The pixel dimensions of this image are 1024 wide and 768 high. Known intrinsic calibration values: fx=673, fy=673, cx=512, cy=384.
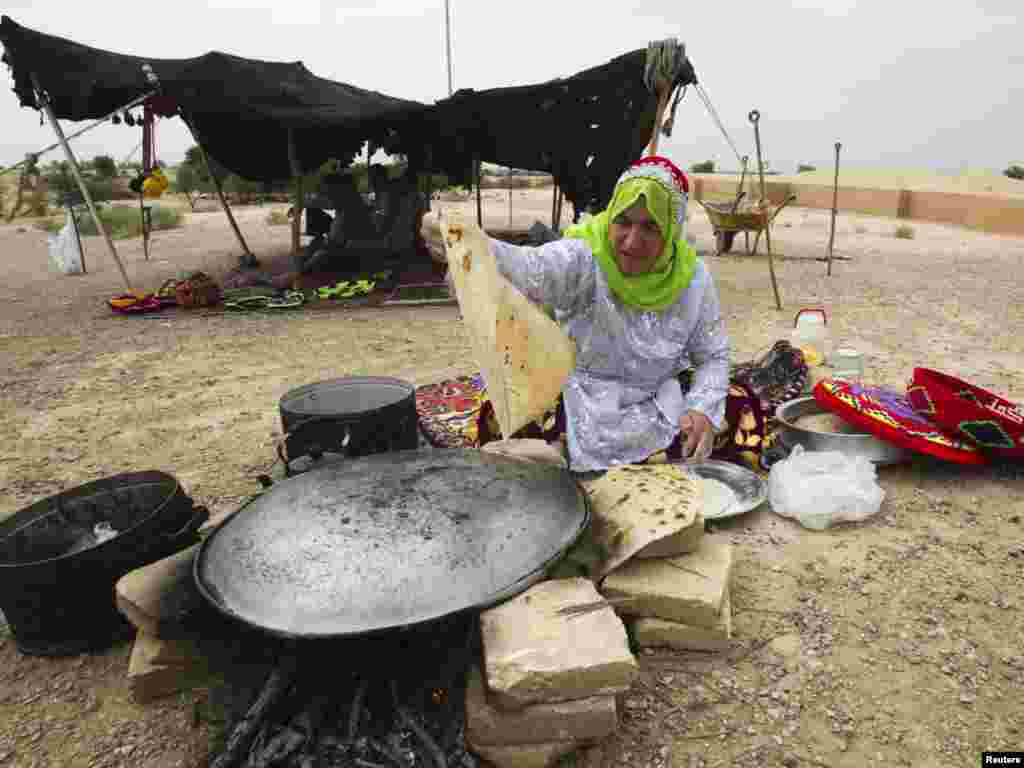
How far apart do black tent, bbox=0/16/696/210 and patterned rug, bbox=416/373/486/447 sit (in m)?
3.42

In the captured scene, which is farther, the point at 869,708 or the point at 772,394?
the point at 772,394

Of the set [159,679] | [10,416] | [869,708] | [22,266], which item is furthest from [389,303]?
[22,266]

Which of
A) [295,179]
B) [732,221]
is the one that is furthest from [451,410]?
[732,221]

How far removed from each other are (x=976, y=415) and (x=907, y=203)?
54.5 feet

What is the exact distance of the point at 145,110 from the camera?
7.21 meters

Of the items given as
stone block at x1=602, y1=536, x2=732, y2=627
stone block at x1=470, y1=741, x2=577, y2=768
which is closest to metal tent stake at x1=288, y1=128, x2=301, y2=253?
stone block at x1=602, y1=536, x2=732, y2=627

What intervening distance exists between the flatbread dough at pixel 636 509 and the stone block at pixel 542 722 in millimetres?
463

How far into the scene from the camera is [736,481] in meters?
3.03

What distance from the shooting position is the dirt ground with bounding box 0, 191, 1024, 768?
1745 mm

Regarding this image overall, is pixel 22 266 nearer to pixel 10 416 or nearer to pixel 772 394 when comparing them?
pixel 10 416

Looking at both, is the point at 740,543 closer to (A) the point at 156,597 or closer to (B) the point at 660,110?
(A) the point at 156,597

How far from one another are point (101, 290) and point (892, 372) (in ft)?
28.6

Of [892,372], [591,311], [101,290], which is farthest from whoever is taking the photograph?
[101,290]

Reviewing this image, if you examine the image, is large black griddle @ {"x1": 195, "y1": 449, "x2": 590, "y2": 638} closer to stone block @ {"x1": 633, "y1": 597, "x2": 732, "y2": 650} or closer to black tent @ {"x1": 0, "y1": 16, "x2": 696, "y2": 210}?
stone block @ {"x1": 633, "y1": 597, "x2": 732, "y2": 650}
